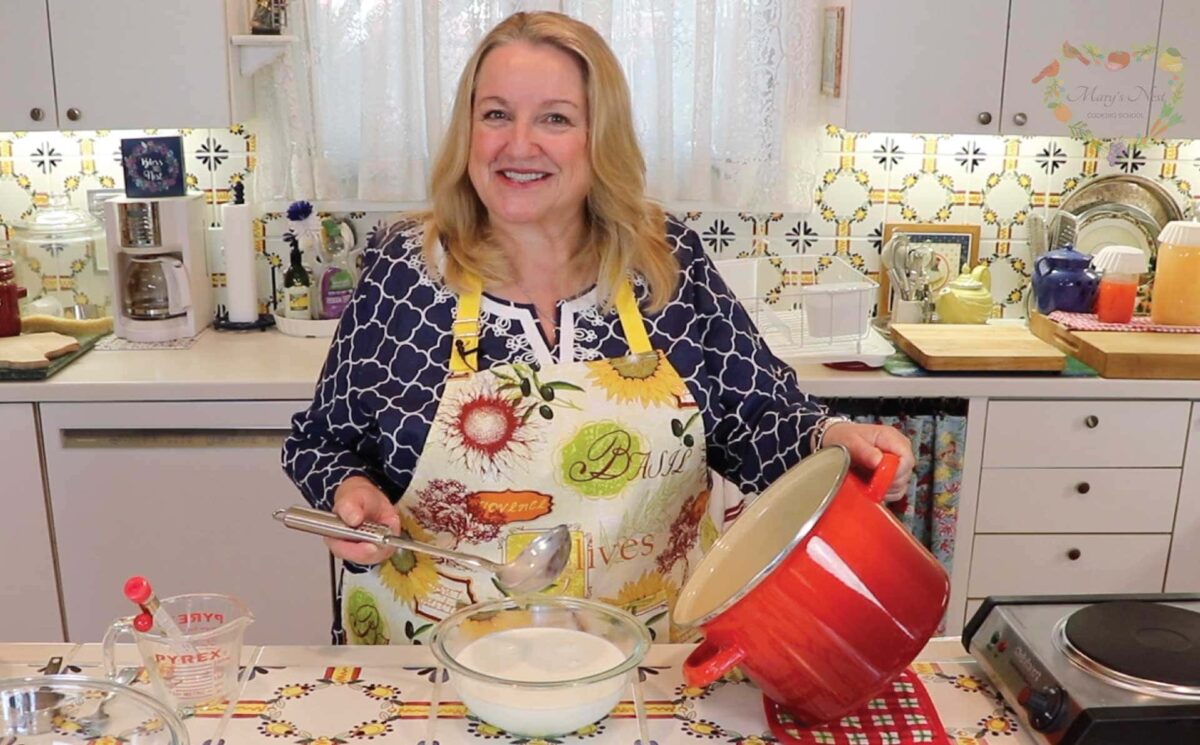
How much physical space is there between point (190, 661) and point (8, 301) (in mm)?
1807

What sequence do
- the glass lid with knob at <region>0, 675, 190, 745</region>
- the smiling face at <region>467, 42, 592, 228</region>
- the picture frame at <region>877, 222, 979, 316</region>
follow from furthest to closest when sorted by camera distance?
the picture frame at <region>877, 222, 979, 316</region> < the smiling face at <region>467, 42, 592, 228</region> < the glass lid with knob at <region>0, 675, 190, 745</region>

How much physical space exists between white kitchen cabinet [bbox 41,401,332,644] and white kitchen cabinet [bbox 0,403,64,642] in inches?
1.2

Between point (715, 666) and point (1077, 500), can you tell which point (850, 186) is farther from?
point (715, 666)

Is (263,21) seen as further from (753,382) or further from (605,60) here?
(753,382)

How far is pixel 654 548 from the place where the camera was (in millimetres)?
1663

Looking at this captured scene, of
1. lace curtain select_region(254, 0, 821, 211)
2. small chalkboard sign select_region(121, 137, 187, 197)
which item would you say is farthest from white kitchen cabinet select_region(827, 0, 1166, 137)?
small chalkboard sign select_region(121, 137, 187, 197)

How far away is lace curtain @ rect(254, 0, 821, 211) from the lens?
9.22 ft

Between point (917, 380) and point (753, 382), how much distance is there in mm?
945

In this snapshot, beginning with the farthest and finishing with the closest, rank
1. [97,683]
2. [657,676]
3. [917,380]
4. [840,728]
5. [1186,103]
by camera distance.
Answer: [1186,103], [917,380], [657,676], [840,728], [97,683]

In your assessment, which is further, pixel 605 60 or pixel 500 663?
pixel 605 60

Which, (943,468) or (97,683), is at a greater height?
(97,683)

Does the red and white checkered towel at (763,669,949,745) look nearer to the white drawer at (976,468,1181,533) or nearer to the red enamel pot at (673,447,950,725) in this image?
the red enamel pot at (673,447,950,725)

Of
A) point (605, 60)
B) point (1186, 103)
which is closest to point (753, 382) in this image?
point (605, 60)

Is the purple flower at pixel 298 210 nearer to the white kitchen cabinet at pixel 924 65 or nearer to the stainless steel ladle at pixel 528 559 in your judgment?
the white kitchen cabinet at pixel 924 65
